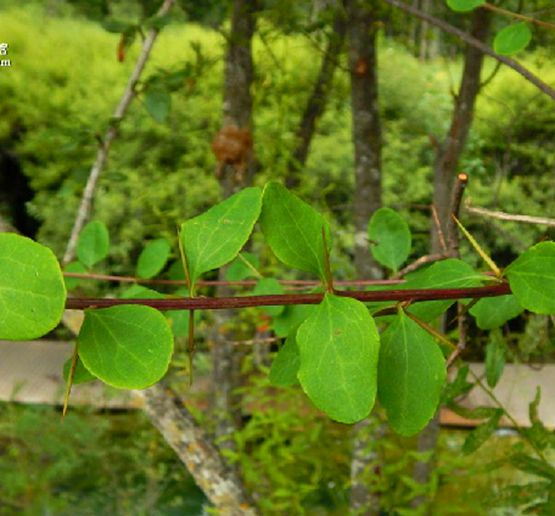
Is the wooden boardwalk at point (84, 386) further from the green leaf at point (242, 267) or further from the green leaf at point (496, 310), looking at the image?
the green leaf at point (496, 310)

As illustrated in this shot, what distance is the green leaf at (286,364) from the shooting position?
26cm

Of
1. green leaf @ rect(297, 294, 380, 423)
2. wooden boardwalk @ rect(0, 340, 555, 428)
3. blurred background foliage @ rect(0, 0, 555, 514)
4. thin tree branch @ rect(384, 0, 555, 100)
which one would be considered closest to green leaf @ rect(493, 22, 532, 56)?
thin tree branch @ rect(384, 0, 555, 100)

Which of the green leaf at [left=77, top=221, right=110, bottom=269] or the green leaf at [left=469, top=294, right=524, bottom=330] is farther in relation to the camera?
the green leaf at [left=77, top=221, right=110, bottom=269]

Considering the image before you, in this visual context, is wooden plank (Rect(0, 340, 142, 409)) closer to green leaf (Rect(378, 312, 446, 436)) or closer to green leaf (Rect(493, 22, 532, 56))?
green leaf (Rect(493, 22, 532, 56))

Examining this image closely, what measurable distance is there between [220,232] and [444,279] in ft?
0.24

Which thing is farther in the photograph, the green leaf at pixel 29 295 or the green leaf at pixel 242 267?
the green leaf at pixel 242 267

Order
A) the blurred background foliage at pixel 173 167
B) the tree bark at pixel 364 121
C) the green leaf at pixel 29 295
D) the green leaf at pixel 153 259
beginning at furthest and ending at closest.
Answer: the blurred background foliage at pixel 173 167
the tree bark at pixel 364 121
the green leaf at pixel 153 259
the green leaf at pixel 29 295

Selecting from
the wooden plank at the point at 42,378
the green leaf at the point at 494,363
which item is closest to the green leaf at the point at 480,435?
the green leaf at the point at 494,363

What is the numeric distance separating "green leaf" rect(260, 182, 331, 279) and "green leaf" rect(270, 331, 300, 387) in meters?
0.06

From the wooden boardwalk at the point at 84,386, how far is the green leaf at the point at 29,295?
8.13ft

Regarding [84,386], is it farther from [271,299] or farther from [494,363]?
[271,299]

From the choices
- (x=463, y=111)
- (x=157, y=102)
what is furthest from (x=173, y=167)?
(x=157, y=102)

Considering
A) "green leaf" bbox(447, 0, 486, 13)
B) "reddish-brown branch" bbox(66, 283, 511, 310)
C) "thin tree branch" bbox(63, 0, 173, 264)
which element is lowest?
"thin tree branch" bbox(63, 0, 173, 264)

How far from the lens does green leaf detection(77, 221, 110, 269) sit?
48cm
